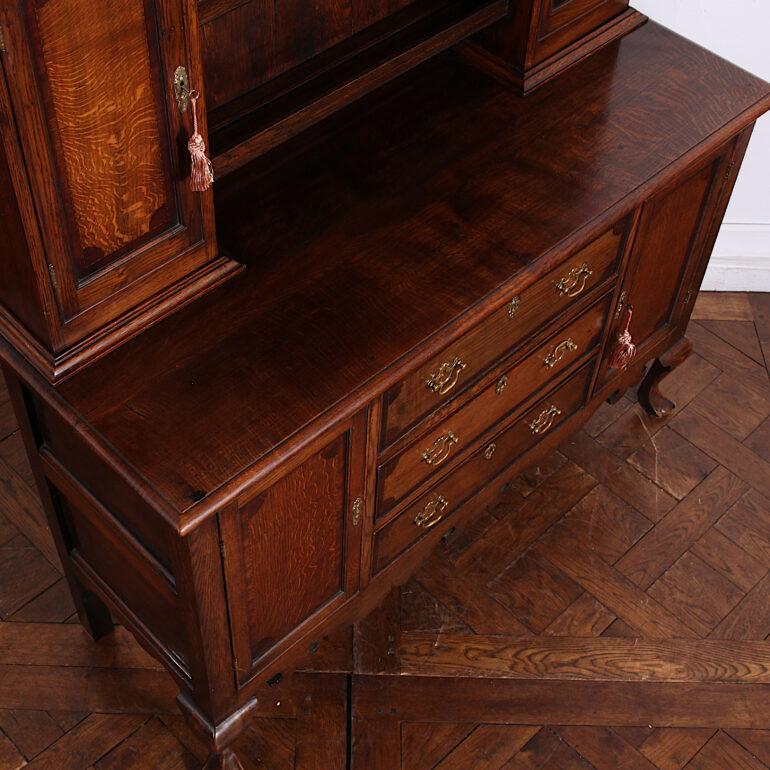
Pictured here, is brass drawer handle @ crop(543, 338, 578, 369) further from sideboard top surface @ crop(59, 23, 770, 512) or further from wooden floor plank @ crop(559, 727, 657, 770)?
wooden floor plank @ crop(559, 727, 657, 770)

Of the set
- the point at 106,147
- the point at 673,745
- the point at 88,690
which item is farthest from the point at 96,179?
the point at 673,745

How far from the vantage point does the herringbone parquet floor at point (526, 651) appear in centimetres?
155

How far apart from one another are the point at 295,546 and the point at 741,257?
4.02 ft

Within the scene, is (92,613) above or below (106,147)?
below

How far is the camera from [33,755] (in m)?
1.51

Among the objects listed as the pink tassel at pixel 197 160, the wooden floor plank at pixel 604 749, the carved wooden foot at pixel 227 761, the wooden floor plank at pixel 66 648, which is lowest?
the wooden floor plank at pixel 604 749

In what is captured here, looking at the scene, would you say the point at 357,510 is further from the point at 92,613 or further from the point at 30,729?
the point at 30,729

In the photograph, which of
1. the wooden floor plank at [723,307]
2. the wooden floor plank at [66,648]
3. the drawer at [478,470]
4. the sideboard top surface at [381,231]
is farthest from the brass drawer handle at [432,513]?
the wooden floor plank at [723,307]

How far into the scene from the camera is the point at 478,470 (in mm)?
1545

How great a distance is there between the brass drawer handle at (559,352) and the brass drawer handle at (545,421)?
102mm

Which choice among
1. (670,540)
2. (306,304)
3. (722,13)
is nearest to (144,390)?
(306,304)

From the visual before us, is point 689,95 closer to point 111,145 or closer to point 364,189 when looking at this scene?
point 364,189

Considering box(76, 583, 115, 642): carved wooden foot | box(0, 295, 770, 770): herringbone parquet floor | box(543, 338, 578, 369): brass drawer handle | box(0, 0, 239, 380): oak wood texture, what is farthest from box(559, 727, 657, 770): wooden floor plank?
box(0, 0, 239, 380): oak wood texture

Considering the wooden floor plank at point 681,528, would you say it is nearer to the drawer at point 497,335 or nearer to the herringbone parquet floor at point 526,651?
the herringbone parquet floor at point 526,651
